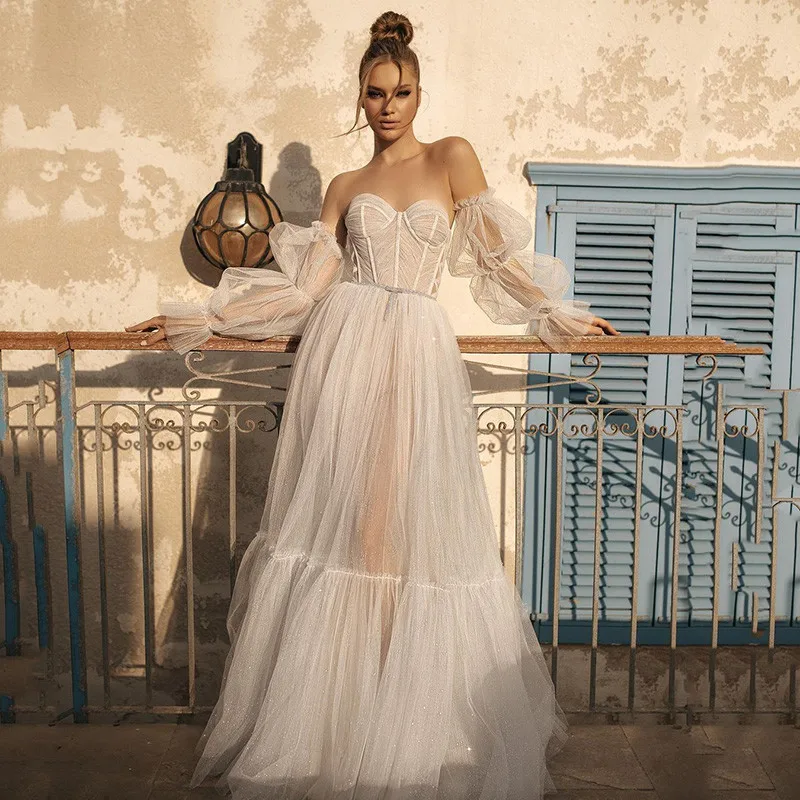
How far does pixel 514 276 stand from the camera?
8.80ft

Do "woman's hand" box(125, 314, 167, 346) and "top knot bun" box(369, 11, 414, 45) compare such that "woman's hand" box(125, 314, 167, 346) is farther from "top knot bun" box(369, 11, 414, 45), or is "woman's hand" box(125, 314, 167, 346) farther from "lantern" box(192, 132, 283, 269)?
"top knot bun" box(369, 11, 414, 45)

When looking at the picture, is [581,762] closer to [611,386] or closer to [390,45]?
[611,386]

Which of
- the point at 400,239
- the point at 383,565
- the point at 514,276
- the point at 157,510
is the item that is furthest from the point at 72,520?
the point at 514,276

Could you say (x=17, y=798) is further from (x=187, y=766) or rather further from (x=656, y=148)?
(x=656, y=148)

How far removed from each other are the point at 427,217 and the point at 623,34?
189 centimetres

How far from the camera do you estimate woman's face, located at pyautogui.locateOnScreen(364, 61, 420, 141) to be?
2467 mm

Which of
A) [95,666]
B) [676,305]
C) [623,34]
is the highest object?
[623,34]

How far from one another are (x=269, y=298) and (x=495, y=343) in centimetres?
74

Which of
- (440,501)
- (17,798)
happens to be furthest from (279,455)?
(17,798)

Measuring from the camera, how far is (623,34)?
147 inches

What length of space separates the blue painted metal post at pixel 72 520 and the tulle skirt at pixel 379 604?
66 cm

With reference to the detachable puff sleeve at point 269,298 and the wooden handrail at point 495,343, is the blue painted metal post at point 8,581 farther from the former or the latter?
the detachable puff sleeve at point 269,298

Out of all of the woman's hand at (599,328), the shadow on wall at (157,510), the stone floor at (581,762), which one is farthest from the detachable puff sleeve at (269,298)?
the stone floor at (581,762)

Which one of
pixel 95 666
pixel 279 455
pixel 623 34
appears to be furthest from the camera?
pixel 95 666
